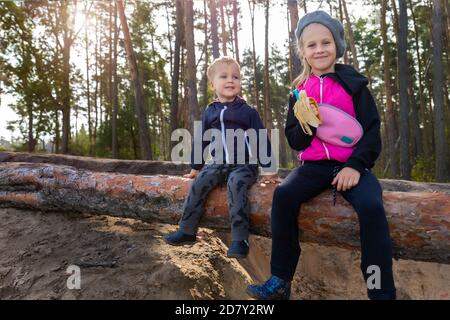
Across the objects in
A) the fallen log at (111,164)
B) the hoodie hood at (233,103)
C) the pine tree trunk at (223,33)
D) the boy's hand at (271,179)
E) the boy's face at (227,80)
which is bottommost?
the boy's hand at (271,179)

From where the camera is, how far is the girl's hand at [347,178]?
94.5 inches

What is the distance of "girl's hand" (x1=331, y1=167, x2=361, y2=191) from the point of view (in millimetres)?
2400

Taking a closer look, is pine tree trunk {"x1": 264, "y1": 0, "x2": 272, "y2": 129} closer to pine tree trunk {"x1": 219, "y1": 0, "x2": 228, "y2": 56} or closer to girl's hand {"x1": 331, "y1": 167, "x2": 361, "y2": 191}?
pine tree trunk {"x1": 219, "y1": 0, "x2": 228, "y2": 56}

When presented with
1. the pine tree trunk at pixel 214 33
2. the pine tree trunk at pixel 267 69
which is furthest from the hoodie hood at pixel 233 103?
the pine tree trunk at pixel 267 69

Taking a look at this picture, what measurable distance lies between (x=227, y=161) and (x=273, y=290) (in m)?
Result: 1.23

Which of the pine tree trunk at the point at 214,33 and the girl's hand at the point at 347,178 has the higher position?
the pine tree trunk at the point at 214,33

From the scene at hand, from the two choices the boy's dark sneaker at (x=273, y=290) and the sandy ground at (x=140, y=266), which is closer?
the boy's dark sneaker at (x=273, y=290)

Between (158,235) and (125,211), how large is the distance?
45cm

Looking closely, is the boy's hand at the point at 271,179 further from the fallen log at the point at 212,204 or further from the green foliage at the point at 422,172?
the green foliage at the point at 422,172

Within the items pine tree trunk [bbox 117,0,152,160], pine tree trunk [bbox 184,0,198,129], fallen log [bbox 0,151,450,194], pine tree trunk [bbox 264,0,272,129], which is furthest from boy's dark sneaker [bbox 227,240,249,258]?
pine tree trunk [bbox 264,0,272,129]

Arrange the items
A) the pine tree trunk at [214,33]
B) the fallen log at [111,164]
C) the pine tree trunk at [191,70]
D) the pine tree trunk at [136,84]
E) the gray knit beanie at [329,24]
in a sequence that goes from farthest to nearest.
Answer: the pine tree trunk at [136,84] < the pine tree trunk at [214,33] < the pine tree trunk at [191,70] < the fallen log at [111,164] < the gray knit beanie at [329,24]

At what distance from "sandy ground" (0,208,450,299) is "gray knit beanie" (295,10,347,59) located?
7.63ft

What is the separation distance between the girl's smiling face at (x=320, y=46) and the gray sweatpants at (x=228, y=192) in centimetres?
108

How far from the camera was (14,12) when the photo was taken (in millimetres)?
16484
